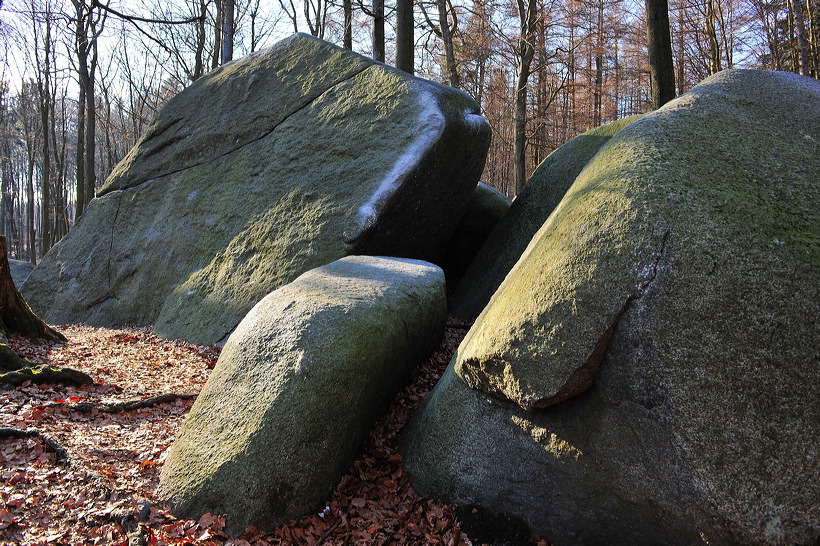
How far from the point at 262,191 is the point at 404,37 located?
166 inches

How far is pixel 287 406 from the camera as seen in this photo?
10.4 feet

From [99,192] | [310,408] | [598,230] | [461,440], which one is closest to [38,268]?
[99,192]

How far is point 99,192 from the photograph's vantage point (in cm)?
834

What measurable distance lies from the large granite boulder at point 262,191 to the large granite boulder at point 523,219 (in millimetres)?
564

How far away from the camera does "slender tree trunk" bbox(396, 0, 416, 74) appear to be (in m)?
9.25

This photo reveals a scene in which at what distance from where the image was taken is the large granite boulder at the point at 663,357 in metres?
2.55

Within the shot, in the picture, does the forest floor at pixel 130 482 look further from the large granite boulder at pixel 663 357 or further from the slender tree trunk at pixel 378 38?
the slender tree trunk at pixel 378 38

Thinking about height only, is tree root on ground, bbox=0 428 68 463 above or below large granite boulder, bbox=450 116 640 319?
below

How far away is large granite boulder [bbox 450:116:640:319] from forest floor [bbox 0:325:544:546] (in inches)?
74.0

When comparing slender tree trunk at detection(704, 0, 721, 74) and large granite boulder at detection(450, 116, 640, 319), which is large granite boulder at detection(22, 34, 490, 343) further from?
slender tree trunk at detection(704, 0, 721, 74)

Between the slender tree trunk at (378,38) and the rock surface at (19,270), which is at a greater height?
the slender tree trunk at (378,38)

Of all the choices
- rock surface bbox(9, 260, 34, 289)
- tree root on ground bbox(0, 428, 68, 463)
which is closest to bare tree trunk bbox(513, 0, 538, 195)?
rock surface bbox(9, 260, 34, 289)

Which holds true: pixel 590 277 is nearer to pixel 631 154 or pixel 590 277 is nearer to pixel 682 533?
pixel 631 154

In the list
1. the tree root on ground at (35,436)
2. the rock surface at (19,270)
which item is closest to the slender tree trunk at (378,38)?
the rock surface at (19,270)
